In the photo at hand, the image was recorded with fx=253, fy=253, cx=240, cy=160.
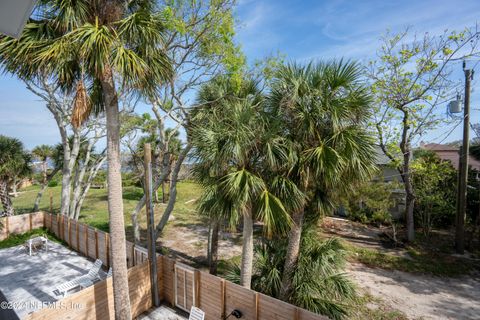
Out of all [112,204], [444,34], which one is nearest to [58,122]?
[112,204]

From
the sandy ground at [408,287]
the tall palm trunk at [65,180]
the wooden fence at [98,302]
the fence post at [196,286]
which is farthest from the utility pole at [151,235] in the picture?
the tall palm trunk at [65,180]

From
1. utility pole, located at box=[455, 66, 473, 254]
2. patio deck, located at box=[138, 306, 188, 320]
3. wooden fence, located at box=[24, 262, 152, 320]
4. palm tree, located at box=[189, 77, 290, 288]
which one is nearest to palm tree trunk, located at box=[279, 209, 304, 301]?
palm tree, located at box=[189, 77, 290, 288]

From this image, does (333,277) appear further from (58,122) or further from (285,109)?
(58,122)

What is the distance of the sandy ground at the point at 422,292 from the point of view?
268 inches

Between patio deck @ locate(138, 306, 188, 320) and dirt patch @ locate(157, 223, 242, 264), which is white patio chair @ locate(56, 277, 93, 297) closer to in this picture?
patio deck @ locate(138, 306, 188, 320)

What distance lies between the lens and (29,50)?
4.47 metres

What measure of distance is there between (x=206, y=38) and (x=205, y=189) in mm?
5838

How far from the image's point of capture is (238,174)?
17.0 ft

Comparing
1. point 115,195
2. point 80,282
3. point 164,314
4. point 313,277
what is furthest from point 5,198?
point 313,277

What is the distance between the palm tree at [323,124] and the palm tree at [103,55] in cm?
274

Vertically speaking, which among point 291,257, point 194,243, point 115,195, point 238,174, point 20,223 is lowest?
point 194,243

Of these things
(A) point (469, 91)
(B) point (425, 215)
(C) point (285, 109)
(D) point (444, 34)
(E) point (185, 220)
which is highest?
(D) point (444, 34)

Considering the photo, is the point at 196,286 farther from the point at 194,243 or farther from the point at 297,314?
the point at 194,243

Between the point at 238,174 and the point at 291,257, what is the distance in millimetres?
2424
